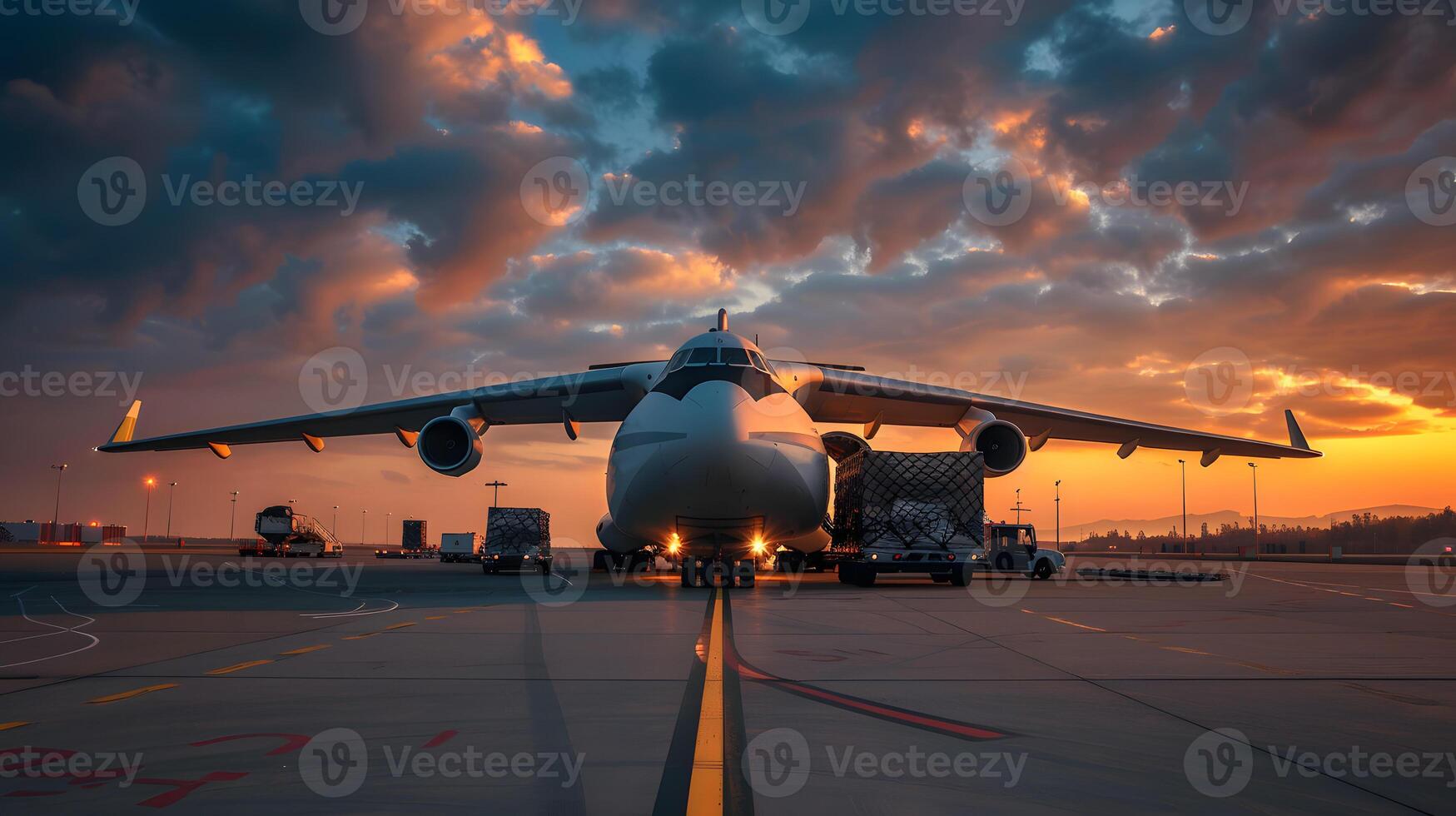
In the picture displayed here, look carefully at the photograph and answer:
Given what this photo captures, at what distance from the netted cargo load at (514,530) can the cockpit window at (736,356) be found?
20.4m

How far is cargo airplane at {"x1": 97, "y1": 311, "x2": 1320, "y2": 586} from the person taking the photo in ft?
47.4

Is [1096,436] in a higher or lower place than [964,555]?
higher

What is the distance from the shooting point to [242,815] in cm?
325

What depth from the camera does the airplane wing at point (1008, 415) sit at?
2136cm

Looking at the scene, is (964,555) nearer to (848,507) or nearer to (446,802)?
(848,507)

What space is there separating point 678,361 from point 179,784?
13282mm

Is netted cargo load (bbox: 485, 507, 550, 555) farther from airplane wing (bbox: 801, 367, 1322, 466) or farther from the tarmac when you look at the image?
the tarmac

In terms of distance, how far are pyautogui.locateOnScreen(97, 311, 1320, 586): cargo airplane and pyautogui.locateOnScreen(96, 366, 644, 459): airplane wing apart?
38mm

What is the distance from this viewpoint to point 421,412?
21.8m

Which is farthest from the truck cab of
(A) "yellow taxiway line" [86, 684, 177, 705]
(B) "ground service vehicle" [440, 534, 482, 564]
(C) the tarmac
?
(B) "ground service vehicle" [440, 534, 482, 564]

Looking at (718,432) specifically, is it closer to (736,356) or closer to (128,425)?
(736,356)

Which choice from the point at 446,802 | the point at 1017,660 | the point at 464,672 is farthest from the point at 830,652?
the point at 446,802

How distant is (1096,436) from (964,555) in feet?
21.0

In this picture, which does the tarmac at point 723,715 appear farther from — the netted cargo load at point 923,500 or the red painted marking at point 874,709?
the netted cargo load at point 923,500
